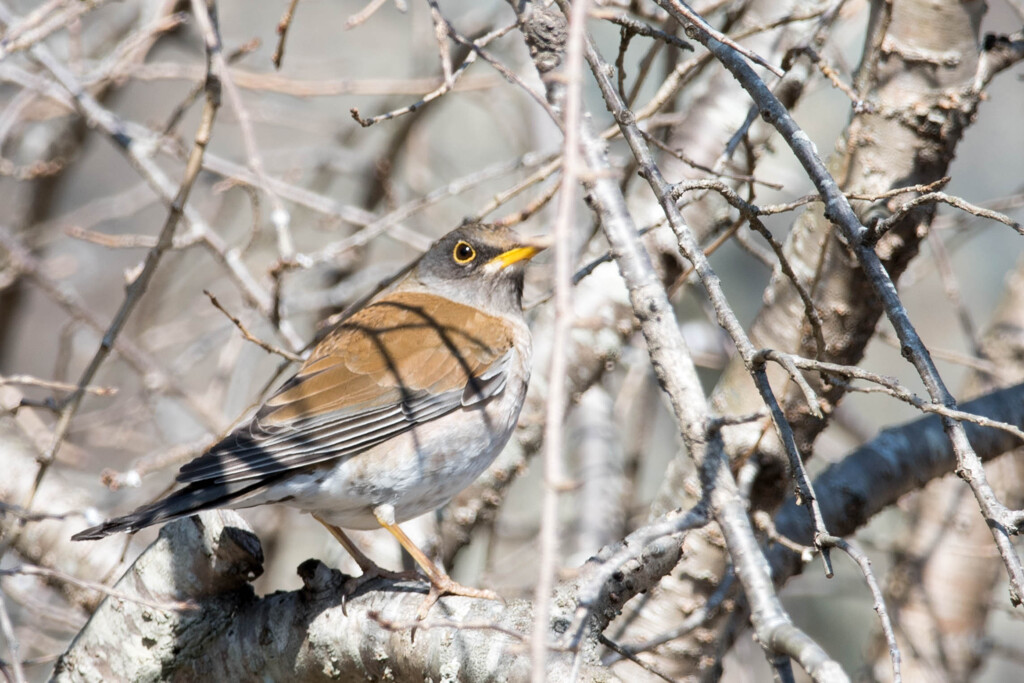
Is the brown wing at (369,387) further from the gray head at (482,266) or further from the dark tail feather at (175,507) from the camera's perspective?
the gray head at (482,266)

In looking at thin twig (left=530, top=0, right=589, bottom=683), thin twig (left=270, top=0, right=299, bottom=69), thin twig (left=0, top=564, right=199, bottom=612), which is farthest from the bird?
thin twig (left=530, top=0, right=589, bottom=683)

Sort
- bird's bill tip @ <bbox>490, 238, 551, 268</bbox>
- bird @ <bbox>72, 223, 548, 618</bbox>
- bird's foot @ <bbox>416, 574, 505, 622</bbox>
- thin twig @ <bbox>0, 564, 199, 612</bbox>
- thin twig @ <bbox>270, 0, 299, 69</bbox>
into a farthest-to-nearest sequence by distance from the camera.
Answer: bird's bill tip @ <bbox>490, 238, 551, 268</bbox>, bird @ <bbox>72, 223, 548, 618</bbox>, thin twig @ <bbox>270, 0, 299, 69</bbox>, bird's foot @ <bbox>416, 574, 505, 622</bbox>, thin twig @ <bbox>0, 564, 199, 612</bbox>

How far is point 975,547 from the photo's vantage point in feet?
16.3

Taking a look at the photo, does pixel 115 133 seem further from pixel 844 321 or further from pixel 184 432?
pixel 184 432

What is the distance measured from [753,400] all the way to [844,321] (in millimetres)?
461

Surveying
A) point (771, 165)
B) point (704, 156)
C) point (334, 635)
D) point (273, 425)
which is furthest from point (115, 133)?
point (771, 165)

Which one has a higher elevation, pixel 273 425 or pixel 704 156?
pixel 704 156

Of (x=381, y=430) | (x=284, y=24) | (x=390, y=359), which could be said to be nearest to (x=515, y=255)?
(x=390, y=359)

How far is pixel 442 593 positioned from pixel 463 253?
1873 mm

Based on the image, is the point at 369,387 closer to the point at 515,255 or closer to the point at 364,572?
the point at 364,572

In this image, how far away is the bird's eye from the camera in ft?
14.3

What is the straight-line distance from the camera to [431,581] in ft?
10.5

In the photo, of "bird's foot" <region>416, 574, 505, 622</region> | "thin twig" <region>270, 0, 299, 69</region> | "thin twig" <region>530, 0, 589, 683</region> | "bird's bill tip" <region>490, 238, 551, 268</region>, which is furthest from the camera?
"bird's bill tip" <region>490, 238, 551, 268</region>

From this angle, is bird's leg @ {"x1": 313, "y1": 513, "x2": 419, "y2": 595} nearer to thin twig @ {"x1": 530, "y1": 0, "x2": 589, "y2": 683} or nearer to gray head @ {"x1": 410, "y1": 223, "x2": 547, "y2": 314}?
gray head @ {"x1": 410, "y1": 223, "x2": 547, "y2": 314}
